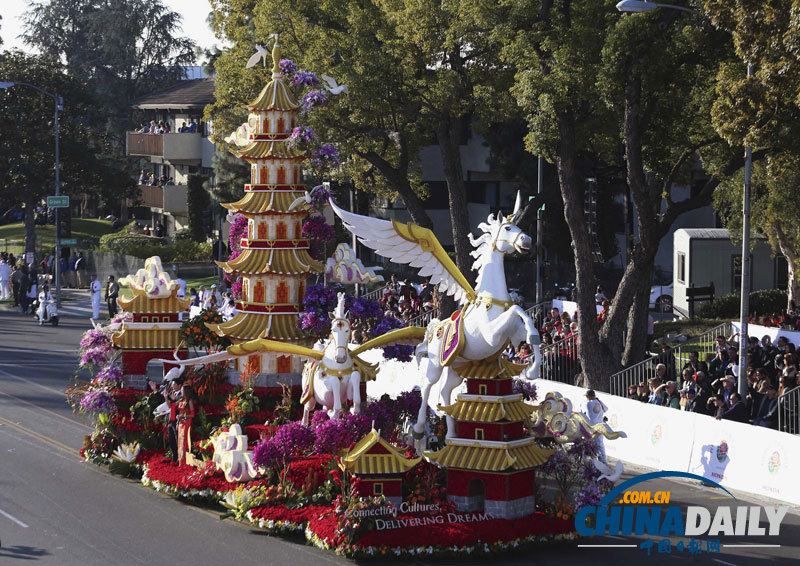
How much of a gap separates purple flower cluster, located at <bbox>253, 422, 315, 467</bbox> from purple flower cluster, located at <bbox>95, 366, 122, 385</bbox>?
561cm

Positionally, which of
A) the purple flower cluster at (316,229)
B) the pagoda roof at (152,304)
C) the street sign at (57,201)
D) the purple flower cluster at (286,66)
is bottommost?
the pagoda roof at (152,304)

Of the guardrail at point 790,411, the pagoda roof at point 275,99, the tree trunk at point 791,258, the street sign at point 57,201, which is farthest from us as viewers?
the street sign at point 57,201

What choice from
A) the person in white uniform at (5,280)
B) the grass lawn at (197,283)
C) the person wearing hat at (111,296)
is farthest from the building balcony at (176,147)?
the person wearing hat at (111,296)

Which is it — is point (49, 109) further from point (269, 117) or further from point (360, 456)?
point (360, 456)

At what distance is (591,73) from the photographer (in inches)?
1064

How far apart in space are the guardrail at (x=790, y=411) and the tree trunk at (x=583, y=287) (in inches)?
261

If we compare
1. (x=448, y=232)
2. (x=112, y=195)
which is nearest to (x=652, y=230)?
(x=448, y=232)

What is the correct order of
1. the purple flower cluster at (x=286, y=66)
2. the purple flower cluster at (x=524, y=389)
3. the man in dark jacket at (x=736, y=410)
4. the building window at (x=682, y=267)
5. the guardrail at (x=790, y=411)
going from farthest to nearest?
the building window at (x=682, y=267)
the purple flower cluster at (x=286, y=66)
the guardrail at (x=790, y=411)
the man in dark jacket at (x=736, y=410)
the purple flower cluster at (x=524, y=389)

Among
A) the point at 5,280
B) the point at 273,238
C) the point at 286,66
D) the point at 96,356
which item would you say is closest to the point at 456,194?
the point at 286,66

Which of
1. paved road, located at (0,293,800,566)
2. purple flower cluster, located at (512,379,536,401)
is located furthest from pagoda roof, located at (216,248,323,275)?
purple flower cluster, located at (512,379,536,401)

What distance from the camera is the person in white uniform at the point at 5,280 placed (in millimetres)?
54562

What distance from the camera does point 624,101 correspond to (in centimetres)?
2706

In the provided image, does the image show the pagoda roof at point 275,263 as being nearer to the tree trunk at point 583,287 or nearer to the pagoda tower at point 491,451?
the pagoda tower at point 491,451

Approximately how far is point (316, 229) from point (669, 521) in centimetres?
896
